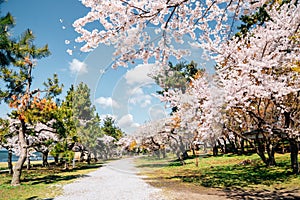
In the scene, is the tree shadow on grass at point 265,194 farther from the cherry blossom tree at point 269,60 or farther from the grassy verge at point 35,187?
the grassy verge at point 35,187

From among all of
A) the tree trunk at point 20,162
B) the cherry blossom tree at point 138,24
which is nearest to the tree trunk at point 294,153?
the cherry blossom tree at point 138,24

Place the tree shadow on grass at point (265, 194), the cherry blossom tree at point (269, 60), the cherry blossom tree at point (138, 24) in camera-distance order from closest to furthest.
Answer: the cherry blossom tree at point (138, 24), the cherry blossom tree at point (269, 60), the tree shadow on grass at point (265, 194)

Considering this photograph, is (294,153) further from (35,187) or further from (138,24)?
(35,187)

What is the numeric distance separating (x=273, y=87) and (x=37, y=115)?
1132 centimetres

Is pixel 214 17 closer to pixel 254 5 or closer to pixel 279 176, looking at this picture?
pixel 254 5

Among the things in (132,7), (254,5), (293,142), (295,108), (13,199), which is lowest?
(13,199)

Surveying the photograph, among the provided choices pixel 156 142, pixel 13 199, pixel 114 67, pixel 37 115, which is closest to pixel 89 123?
pixel 156 142

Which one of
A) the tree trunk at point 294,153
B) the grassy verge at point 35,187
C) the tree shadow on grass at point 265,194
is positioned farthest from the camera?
the tree trunk at point 294,153

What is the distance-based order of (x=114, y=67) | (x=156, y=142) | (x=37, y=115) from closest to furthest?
(x=114, y=67) < (x=37, y=115) < (x=156, y=142)

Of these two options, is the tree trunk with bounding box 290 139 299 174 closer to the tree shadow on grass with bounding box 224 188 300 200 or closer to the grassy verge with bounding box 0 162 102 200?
the tree shadow on grass with bounding box 224 188 300 200

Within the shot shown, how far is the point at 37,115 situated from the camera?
12.5 metres

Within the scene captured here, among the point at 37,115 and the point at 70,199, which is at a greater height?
the point at 37,115

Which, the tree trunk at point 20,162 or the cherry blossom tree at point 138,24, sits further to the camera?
the tree trunk at point 20,162

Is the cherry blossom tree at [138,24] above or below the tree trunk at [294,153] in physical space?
above
